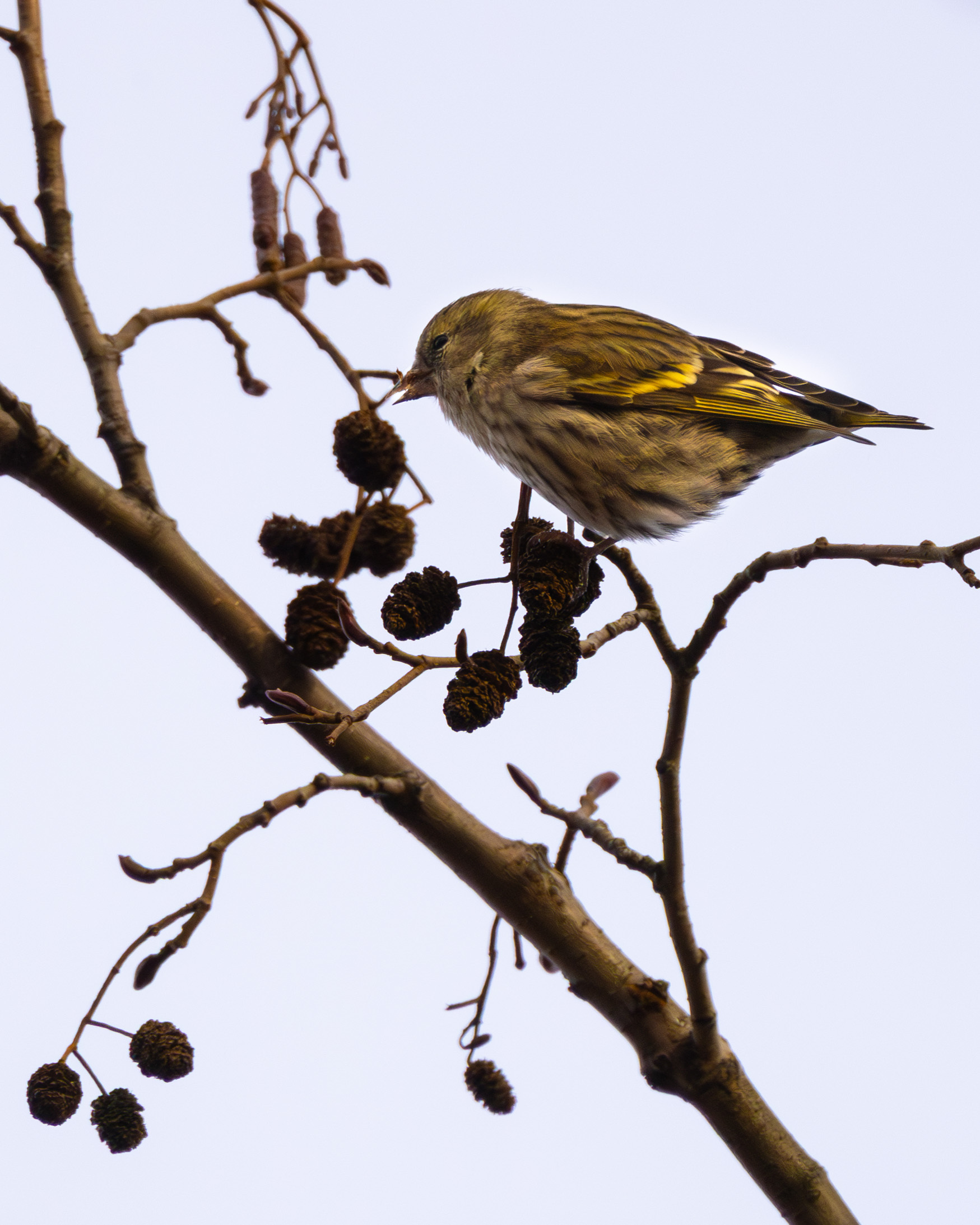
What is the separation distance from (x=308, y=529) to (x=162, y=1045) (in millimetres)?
585

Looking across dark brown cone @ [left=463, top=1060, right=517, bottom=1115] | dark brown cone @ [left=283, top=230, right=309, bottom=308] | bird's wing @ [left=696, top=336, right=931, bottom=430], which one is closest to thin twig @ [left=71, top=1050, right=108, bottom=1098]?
dark brown cone @ [left=463, top=1060, right=517, bottom=1115]

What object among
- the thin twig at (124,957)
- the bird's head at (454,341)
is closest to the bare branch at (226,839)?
the thin twig at (124,957)

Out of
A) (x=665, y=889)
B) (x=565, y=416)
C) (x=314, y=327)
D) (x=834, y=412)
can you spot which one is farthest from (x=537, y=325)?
(x=665, y=889)

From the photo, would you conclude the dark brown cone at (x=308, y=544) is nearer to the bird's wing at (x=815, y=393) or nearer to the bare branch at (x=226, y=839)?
the bare branch at (x=226, y=839)

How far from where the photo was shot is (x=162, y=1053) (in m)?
0.95

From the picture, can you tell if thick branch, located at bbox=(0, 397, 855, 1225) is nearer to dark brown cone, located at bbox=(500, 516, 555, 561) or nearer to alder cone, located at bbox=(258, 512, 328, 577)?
alder cone, located at bbox=(258, 512, 328, 577)

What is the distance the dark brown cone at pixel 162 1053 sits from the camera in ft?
3.11

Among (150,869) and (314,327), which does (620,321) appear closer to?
(314,327)

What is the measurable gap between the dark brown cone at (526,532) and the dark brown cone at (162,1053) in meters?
0.65

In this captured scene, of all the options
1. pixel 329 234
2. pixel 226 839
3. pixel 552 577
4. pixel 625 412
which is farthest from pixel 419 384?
pixel 226 839

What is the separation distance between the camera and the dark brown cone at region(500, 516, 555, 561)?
1.38 meters

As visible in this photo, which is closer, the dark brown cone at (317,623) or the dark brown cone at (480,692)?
the dark brown cone at (480,692)

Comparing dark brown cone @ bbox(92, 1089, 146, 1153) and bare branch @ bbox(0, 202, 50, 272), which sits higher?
bare branch @ bbox(0, 202, 50, 272)

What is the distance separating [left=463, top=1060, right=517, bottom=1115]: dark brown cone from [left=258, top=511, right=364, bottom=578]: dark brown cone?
59 cm
